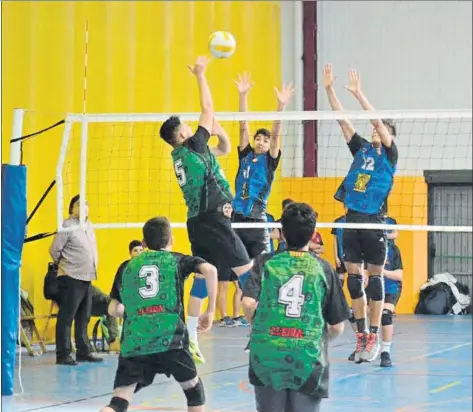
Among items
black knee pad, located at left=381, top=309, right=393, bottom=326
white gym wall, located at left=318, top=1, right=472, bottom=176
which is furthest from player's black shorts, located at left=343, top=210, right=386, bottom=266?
white gym wall, located at left=318, top=1, right=472, bottom=176

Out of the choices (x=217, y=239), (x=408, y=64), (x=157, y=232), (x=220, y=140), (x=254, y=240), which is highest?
(x=408, y=64)

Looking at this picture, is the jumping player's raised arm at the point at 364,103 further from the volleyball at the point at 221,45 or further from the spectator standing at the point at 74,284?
the spectator standing at the point at 74,284

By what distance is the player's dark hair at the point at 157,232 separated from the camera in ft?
19.8

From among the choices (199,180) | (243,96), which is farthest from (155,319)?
(243,96)

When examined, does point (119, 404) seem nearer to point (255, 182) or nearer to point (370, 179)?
point (370, 179)

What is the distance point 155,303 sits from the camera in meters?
5.96

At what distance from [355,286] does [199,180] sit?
9.29ft

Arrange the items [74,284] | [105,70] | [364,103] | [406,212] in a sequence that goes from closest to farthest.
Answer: [364,103], [74,284], [105,70], [406,212]

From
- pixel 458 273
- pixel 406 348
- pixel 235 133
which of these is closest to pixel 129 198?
pixel 235 133

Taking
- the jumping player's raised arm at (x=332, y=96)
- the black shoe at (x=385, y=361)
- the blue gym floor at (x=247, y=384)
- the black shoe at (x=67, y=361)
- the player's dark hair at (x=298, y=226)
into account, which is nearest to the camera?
the player's dark hair at (x=298, y=226)

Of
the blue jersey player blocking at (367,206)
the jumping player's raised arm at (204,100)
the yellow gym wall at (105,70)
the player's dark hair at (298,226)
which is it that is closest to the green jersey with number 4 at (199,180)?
the jumping player's raised arm at (204,100)

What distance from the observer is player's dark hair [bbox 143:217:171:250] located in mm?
6039

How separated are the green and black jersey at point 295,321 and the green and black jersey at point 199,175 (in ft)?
8.74

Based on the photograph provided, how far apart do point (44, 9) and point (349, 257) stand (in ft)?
17.7
